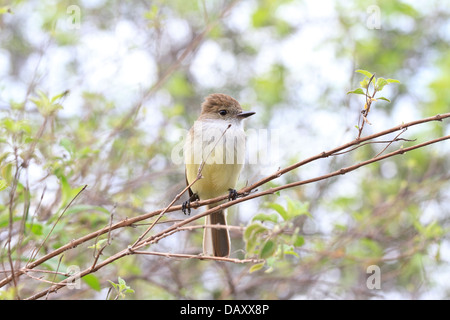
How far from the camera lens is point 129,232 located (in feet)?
16.9

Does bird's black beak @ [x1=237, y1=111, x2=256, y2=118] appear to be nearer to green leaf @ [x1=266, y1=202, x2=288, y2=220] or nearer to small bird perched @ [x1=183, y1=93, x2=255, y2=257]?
small bird perched @ [x1=183, y1=93, x2=255, y2=257]

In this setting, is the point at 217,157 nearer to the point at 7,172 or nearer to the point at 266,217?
the point at 266,217

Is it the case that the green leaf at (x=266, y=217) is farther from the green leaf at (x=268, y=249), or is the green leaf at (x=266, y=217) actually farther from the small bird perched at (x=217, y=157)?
the small bird perched at (x=217, y=157)

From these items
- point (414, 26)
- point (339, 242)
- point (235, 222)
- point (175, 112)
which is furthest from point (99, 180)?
point (414, 26)

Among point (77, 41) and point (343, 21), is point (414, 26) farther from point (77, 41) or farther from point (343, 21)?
point (77, 41)

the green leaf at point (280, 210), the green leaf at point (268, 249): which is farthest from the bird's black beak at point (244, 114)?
→ the green leaf at point (268, 249)

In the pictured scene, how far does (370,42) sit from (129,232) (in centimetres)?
386

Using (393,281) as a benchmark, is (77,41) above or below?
above

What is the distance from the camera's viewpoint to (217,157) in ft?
13.7

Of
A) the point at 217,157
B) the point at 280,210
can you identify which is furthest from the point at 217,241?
the point at 280,210

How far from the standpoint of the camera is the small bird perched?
4.19 metres

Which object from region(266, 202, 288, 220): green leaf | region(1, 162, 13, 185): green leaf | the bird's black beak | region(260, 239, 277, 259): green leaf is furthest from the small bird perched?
region(260, 239, 277, 259): green leaf

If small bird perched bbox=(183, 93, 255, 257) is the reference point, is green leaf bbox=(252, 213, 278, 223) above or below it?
below

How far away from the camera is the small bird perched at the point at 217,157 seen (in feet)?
13.8
